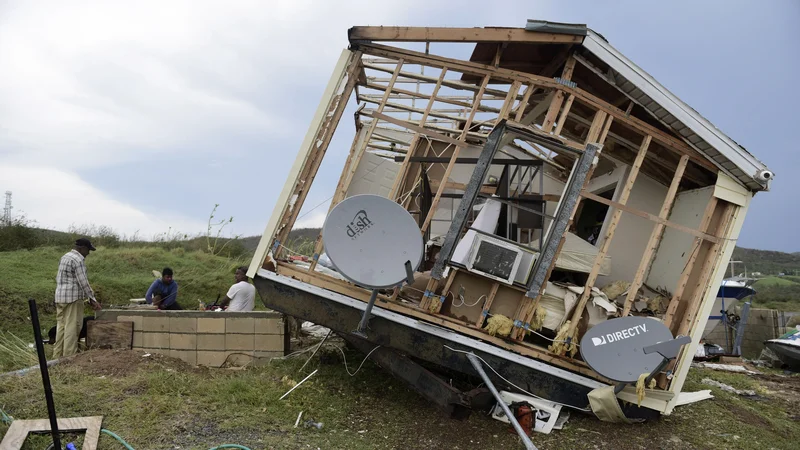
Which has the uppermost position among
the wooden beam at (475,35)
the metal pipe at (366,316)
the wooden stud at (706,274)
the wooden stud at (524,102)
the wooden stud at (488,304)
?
the wooden beam at (475,35)

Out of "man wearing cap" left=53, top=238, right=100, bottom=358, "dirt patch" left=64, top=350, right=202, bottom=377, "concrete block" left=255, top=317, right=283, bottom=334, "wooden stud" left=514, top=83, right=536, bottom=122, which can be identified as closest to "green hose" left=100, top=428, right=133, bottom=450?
"dirt patch" left=64, top=350, right=202, bottom=377

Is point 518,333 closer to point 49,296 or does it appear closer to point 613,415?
point 613,415

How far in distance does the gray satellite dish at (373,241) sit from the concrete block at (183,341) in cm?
348

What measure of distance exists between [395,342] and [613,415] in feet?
8.77

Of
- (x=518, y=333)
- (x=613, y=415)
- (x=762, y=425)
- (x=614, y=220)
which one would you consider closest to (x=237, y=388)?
(x=518, y=333)

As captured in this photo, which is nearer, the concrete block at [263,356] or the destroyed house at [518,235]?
the destroyed house at [518,235]

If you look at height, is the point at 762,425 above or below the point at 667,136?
below

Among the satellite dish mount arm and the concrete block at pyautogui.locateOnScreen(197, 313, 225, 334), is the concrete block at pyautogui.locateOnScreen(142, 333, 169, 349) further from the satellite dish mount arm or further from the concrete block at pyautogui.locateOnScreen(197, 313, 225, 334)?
the satellite dish mount arm

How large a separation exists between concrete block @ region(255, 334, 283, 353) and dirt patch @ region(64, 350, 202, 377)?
0.87 m

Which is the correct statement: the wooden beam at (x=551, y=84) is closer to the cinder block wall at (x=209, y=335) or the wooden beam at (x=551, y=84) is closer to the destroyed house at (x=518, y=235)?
the destroyed house at (x=518, y=235)

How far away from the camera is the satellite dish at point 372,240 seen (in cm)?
548

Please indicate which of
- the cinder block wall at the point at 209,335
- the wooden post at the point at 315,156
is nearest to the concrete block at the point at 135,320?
the cinder block wall at the point at 209,335

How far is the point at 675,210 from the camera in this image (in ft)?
27.4

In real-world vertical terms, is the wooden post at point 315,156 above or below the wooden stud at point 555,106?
below
